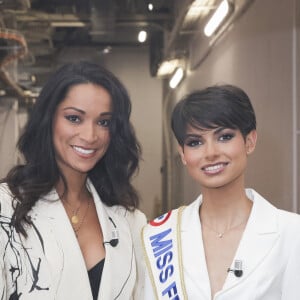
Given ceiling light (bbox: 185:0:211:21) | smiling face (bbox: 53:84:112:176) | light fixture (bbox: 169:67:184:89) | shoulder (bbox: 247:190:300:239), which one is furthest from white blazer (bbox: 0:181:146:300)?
light fixture (bbox: 169:67:184:89)

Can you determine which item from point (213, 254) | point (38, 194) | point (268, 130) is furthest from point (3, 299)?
point (268, 130)

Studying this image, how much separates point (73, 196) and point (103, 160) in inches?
6.7

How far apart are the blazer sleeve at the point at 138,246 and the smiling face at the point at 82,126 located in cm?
25

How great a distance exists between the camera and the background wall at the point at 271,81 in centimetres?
246

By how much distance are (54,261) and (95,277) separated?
134 millimetres

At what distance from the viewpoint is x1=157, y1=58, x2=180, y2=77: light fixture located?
422 centimetres

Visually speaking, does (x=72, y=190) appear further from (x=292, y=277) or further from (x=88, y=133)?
(x=292, y=277)

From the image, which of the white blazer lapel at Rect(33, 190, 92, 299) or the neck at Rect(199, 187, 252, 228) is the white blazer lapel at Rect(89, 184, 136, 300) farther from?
the neck at Rect(199, 187, 252, 228)

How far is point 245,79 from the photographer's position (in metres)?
3.14

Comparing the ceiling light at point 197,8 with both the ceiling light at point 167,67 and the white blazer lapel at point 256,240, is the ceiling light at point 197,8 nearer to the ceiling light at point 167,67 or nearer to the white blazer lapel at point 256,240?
the ceiling light at point 167,67

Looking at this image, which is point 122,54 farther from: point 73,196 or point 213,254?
point 213,254

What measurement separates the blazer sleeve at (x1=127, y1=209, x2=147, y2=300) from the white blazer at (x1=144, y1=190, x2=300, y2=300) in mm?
365

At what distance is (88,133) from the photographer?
144 centimetres

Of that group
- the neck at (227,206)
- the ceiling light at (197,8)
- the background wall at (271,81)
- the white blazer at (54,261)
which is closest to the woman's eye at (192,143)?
the neck at (227,206)
